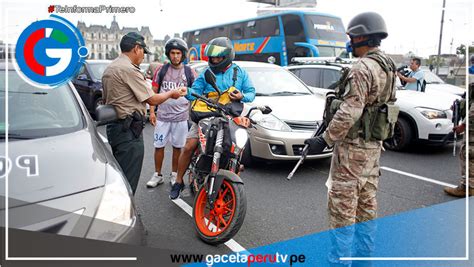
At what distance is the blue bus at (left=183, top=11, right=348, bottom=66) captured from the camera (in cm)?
1405

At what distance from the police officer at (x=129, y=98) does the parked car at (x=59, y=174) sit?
1.39 feet

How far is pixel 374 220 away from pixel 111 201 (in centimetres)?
187

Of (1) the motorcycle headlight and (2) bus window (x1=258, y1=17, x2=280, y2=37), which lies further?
(2) bus window (x1=258, y1=17, x2=280, y2=37)

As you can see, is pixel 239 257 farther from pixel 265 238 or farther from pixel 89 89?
pixel 89 89

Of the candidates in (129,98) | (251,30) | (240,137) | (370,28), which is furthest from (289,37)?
(370,28)

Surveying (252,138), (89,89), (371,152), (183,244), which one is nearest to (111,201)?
(183,244)

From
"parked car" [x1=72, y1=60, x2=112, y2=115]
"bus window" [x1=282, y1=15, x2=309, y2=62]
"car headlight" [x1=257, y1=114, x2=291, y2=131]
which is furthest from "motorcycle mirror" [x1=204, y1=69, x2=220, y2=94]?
"bus window" [x1=282, y1=15, x2=309, y2=62]

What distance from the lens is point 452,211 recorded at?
4.01 metres

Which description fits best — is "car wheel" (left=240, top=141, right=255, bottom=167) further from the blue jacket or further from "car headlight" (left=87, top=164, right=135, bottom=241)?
"car headlight" (left=87, top=164, right=135, bottom=241)

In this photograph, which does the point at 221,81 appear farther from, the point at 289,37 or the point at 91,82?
the point at 289,37

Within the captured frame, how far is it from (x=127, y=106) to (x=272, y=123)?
7.53 feet

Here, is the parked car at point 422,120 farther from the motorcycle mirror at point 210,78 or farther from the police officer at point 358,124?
the police officer at point 358,124

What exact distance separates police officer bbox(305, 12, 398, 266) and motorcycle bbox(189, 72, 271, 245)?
0.74m

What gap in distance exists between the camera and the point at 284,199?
14.1ft
